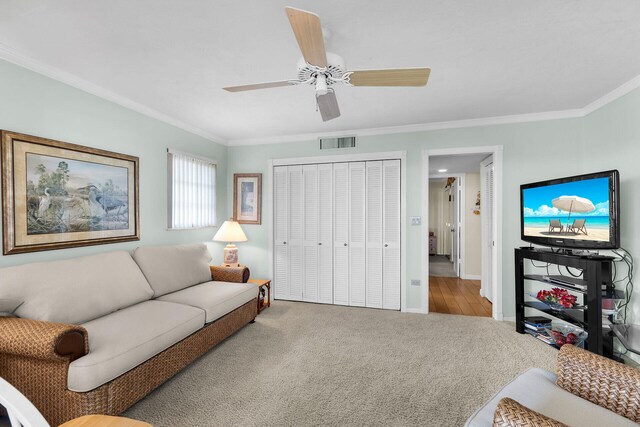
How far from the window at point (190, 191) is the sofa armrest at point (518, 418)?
355cm

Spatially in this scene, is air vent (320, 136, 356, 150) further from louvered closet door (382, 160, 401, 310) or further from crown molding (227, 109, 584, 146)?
louvered closet door (382, 160, 401, 310)

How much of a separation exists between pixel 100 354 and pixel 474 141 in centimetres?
411

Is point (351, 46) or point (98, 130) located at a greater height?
point (351, 46)

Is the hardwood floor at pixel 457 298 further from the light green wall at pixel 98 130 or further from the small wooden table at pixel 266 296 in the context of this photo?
the light green wall at pixel 98 130

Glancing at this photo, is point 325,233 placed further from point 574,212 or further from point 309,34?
point 309,34

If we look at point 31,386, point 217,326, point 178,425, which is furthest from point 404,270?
point 31,386

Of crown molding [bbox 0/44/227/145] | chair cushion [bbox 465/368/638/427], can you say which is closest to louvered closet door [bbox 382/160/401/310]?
chair cushion [bbox 465/368/638/427]

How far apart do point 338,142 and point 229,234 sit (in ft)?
6.48

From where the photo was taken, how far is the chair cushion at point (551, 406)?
4.02 feet

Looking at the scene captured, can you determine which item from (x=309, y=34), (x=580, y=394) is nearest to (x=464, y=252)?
(x=580, y=394)

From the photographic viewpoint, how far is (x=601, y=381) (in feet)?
4.44

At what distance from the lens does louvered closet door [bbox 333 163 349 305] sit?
411 centimetres

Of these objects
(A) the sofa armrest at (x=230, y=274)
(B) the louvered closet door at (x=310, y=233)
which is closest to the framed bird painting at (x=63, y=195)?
(A) the sofa armrest at (x=230, y=274)

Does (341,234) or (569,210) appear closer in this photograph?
(569,210)
